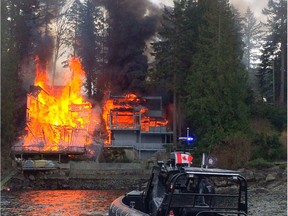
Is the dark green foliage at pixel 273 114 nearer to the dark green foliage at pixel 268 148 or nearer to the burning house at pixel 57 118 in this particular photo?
the dark green foliage at pixel 268 148

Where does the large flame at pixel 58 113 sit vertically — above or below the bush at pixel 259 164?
above

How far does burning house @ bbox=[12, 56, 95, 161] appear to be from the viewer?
58.2 metres

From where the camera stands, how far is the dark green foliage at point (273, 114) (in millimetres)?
59469

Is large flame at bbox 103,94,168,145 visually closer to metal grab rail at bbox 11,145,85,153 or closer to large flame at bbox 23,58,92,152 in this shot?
large flame at bbox 23,58,92,152

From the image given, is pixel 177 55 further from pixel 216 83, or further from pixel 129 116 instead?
pixel 129 116

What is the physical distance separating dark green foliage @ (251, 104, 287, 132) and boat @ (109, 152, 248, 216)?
48.5 meters

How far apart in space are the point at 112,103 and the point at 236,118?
753 inches

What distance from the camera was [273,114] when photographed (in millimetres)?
60938

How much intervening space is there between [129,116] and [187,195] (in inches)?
2226

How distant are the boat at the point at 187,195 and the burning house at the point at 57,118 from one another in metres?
45.2

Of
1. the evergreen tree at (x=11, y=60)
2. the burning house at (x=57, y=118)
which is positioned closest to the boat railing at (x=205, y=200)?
the evergreen tree at (x=11, y=60)

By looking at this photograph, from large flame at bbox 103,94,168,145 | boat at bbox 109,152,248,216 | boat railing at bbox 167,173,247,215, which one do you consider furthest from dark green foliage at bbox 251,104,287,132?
boat railing at bbox 167,173,247,215

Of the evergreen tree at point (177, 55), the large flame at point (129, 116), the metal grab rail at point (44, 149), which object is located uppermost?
the evergreen tree at point (177, 55)

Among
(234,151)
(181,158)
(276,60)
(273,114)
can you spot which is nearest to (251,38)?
(276,60)
